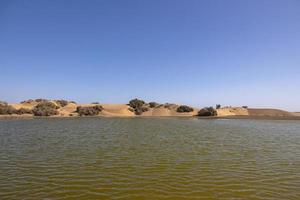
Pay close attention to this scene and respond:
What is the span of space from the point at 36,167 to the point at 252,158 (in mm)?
10303

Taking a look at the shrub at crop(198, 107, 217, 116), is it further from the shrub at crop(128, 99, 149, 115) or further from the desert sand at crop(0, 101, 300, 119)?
the shrub at crop(128, 99, 149, 115)

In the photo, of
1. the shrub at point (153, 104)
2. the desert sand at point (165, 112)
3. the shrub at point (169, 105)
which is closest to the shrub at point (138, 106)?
the desert sand at point (165, 112)

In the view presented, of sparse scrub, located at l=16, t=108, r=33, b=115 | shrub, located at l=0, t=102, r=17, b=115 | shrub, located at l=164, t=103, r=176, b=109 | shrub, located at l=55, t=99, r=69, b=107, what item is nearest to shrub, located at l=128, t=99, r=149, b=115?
shrub, located at l=164, t=103, r=176, b=109

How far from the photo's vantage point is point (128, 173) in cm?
984

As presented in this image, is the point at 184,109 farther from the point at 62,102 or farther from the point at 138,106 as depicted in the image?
the point at 62,102

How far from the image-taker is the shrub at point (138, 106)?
54981 mm

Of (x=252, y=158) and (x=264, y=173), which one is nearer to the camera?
(x=264, y=173)

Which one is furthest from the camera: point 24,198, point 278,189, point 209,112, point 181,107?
point 181,107

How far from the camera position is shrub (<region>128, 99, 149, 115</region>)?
2165 inches

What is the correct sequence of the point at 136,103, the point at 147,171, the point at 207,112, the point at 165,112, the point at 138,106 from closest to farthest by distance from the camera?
the point at 147,171 < the point at 207,112 < the point at 165,112 < the point at 138,106 < the point at 136,103

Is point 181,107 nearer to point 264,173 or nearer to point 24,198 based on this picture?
point 264,173

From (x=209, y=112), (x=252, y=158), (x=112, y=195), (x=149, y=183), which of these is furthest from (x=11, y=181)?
(x=209, y=112)

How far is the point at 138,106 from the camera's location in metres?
56.7

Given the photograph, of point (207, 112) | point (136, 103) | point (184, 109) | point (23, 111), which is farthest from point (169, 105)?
point (23, 111)
